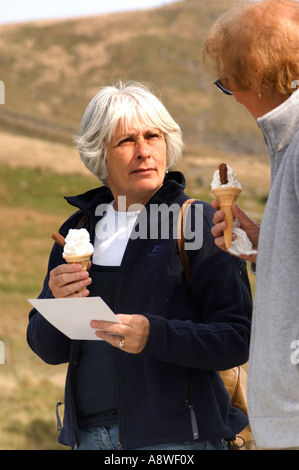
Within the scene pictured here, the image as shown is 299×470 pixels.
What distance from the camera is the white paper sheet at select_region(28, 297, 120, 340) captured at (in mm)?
2375

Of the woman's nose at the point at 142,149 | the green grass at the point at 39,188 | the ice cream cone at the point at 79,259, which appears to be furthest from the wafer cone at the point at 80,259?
the green grass at the point at 39,188

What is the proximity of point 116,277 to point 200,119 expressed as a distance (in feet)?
276

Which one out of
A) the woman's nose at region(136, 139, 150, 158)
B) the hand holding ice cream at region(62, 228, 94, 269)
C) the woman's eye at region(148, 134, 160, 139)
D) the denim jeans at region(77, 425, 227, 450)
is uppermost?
the woman's eye at region(148, 134, 160, 139)

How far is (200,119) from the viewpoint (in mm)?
85312

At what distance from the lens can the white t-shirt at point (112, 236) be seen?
2.88 metres

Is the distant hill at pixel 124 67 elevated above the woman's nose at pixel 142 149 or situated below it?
above

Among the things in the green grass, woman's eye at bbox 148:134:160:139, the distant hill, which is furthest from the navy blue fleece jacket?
the distant hill

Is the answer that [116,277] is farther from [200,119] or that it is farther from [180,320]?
[200,119]

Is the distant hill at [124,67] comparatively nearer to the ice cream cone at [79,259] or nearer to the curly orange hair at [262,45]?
the ice cream cone at [79,259]

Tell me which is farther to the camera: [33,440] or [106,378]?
[33,440]

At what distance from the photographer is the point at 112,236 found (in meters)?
2.95

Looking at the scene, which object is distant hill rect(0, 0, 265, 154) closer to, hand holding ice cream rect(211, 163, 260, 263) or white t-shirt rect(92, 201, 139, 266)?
white t-shirt rect(92, 201, 139, 266)

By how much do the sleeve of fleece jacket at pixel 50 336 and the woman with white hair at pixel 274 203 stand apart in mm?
1072

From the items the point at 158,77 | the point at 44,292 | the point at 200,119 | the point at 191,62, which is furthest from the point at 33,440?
the point at 191,62
